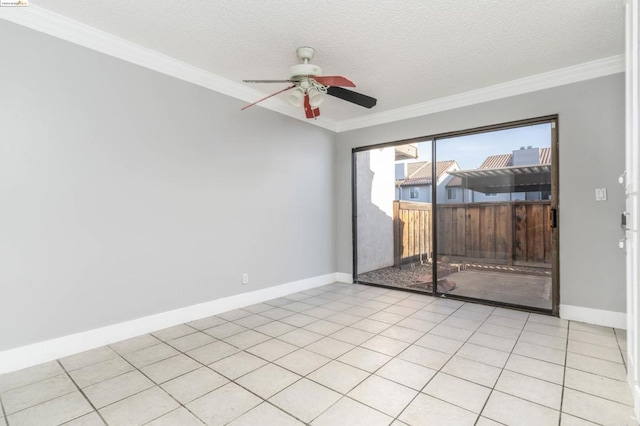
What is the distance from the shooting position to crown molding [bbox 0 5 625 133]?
7.86 ft

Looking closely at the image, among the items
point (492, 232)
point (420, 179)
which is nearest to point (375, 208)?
point (420, 179)

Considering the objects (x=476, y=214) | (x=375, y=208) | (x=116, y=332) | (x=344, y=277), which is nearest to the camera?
(x=116, y=332)

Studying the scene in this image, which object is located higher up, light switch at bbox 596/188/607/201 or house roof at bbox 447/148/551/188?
house roof at bbox 447/148/551/188

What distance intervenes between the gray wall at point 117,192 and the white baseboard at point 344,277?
1392 mm

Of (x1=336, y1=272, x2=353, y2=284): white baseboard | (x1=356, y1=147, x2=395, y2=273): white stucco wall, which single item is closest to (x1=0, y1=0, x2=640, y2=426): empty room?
(x1=336, y1=272, x2=353, y2=284): white baseboard

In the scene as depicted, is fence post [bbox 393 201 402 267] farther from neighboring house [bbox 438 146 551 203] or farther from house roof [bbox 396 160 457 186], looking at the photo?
neighboring house [bbox 438 146 551 203]

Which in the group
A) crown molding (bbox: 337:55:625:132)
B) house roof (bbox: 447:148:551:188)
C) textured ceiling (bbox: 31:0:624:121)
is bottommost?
house roof (bbox: 447:148:551:188)

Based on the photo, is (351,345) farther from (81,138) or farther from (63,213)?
(81,138)

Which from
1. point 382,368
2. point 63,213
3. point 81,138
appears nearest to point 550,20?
point 382,368

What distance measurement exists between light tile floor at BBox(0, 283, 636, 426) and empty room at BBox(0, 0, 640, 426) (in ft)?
0.07

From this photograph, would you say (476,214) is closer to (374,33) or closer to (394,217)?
(394,217)

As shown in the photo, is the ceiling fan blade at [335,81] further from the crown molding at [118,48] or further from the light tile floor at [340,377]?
the light tile floor at [340,377]

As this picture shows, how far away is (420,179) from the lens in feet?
15.2

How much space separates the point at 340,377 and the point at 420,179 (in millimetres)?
3289
